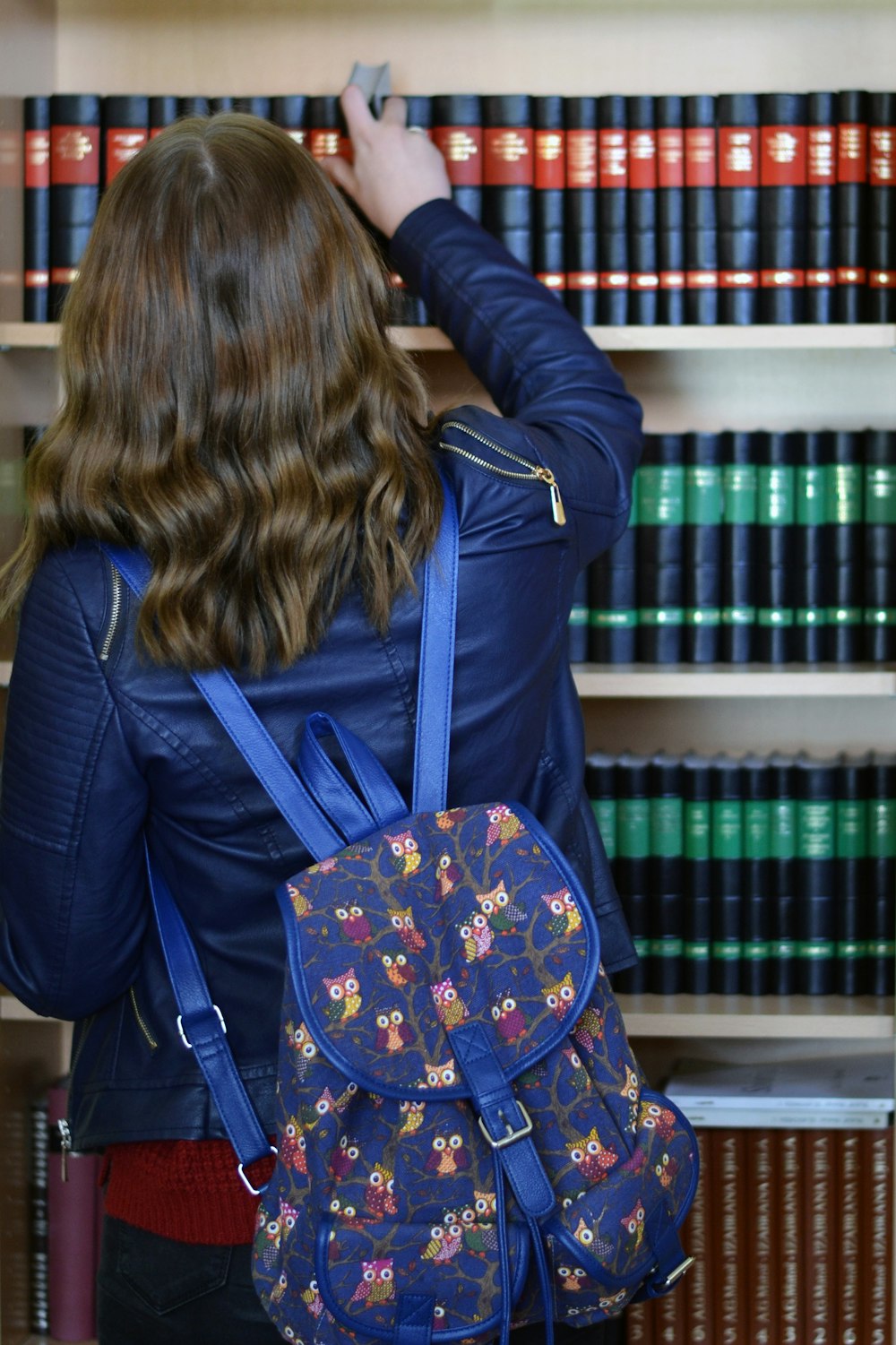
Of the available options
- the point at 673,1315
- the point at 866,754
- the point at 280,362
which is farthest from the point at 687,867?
the point at 280,362

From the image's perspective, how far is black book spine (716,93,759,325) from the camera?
1.47m

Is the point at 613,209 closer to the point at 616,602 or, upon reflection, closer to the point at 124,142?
the point at 616,602

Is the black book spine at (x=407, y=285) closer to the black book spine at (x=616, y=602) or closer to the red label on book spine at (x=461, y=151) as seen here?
the red label on book spine at (x=461, y=151)

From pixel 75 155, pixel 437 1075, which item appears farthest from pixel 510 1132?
pixel 75 155

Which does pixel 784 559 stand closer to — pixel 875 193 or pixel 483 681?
pixel 875 193

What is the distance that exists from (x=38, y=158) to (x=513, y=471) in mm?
870

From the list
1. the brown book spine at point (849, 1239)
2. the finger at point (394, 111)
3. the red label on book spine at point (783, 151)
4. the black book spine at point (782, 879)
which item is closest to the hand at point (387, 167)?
the finger at point (394, 111)

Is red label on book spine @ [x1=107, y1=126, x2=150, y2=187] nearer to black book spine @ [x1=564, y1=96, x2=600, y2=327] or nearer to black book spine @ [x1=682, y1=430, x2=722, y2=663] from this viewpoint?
black book spine @ [x1=564, y1=96, x2=600, y2=327]

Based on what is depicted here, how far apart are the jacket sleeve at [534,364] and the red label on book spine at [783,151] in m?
0.41

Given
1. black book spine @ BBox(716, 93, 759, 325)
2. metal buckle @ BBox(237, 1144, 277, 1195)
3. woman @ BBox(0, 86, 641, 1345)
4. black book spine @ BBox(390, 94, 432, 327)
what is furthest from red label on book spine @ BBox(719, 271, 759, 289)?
metal buckle @ BBox(237, 1144, 277, 1195)

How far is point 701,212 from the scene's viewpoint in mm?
1488

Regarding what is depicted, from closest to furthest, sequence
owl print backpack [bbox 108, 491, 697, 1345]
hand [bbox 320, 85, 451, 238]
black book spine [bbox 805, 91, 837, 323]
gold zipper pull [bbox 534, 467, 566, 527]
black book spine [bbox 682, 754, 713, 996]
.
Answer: owl print backpack [bbox 108, 491, 697, 1345] → gold zipper pull [bbox 534, 467, 566, 527] → hand [bbox 320, 85, 451, 238] → black book spine [bbox 805, 91, 837, 323] → black book spine [bbox 682, 754, 713, 996]

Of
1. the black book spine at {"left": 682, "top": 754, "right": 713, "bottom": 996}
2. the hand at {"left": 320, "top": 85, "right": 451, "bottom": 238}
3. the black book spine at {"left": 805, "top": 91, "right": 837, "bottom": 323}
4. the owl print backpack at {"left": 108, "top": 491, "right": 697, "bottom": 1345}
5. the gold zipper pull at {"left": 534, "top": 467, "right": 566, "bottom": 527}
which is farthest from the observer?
the black book spine at {"left": 682, "top": 754, "right": 713, "bottom": 996}

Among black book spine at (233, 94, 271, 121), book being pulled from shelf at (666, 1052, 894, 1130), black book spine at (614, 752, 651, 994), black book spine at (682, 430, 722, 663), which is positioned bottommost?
book being pulled from shelf at (666, 1052, 894, 1130)
